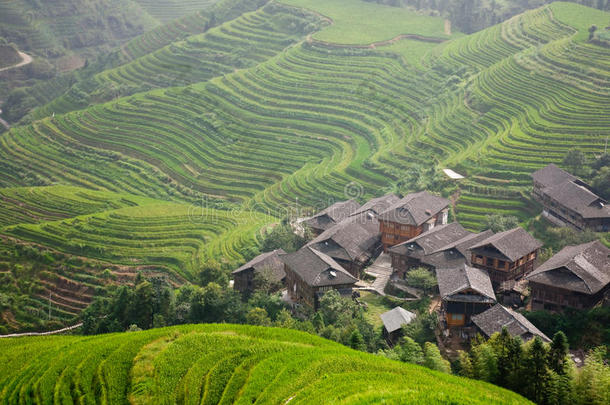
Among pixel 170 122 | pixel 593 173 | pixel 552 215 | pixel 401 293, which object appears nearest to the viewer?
pixel 401 293

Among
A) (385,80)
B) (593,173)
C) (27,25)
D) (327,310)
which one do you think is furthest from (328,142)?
(27,25)

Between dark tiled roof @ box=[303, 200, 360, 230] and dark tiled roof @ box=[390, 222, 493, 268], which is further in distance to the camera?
dark tiled roof @ box=[303, 200, 360, 230]

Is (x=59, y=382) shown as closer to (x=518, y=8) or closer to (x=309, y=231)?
(x=309, y=231)

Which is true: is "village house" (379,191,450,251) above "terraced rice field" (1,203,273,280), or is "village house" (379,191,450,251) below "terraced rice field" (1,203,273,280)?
above

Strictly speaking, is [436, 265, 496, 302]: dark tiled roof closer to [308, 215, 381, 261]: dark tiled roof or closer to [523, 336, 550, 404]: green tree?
[308, 215, 381, 261]: dark tiled roof

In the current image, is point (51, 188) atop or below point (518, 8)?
below

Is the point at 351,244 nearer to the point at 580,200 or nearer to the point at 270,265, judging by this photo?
the point at 270,265

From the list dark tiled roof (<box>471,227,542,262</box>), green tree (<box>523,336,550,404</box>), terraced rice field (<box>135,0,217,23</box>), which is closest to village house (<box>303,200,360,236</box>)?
dark tiled roof (<box>471,227,542,262</box>)

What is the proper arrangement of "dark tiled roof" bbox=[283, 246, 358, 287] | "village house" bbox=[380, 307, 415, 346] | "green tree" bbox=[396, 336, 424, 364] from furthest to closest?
"dark tiled roof" bbox=[283, 246, 358, 287] < "village house" bbox=[380, 307, 415, 346] < "green tree" bbox=[396, 336, 424, 364]
